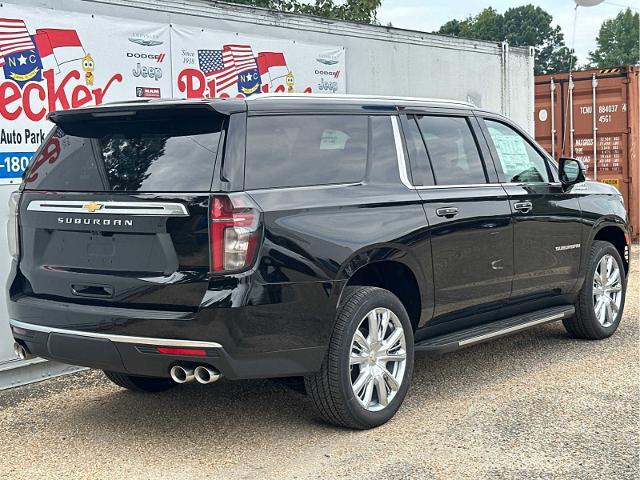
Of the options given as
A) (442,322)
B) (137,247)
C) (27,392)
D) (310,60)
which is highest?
(310,60)

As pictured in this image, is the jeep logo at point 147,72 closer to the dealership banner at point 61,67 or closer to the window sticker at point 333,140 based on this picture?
the dealership banner at point 61,67

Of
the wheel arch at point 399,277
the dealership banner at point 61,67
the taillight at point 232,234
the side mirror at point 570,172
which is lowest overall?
the wheel arch at point 399,277

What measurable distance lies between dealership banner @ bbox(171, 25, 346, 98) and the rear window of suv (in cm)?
247

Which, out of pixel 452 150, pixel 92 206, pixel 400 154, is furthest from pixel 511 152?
pixel 92 206

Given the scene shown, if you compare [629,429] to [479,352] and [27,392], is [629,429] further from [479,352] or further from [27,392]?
[27,392]

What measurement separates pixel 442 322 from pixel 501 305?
2.12 feet

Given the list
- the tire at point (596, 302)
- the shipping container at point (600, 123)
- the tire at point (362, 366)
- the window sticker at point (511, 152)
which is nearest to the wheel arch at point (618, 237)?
the tire at point (596, 302)

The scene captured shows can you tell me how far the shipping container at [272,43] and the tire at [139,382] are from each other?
0.99 meters

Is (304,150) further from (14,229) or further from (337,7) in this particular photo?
(337,7)

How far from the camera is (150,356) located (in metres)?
4.52

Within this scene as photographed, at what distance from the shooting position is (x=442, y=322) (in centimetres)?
570

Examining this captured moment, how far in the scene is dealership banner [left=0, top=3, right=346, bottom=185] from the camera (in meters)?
6.38

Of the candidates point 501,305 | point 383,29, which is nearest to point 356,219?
point 501,305

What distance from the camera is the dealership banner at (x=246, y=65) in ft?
24.6
